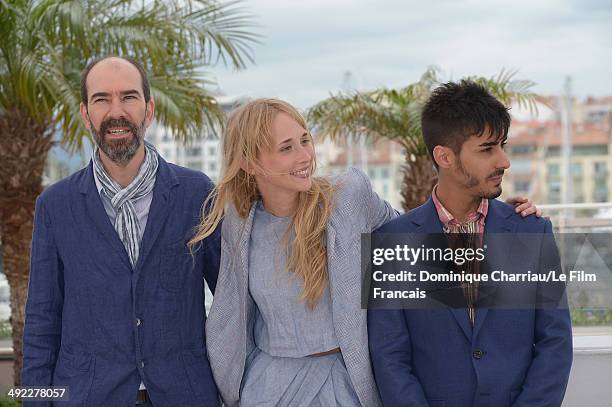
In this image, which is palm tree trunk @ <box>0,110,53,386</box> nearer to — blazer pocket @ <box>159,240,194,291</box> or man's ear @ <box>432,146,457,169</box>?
blazer pocket @ <box>159,240,194,291</box>

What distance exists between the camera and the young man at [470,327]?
2713 millimetres

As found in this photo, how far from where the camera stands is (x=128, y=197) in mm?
2986

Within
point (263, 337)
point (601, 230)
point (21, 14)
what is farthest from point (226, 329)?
point (21, 14)

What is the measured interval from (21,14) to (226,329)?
456cm

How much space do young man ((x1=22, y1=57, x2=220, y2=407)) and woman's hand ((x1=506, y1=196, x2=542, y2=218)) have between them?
45.3 inches

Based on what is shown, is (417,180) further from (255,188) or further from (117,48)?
(255,188)

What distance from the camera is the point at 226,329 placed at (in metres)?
2.98

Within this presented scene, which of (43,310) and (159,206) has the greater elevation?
(159,206)

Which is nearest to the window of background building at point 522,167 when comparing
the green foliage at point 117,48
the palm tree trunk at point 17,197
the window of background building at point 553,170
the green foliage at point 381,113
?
the window of background building at point 553,170

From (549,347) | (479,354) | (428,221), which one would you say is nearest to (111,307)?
(428,221)

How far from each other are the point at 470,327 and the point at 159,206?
118cm

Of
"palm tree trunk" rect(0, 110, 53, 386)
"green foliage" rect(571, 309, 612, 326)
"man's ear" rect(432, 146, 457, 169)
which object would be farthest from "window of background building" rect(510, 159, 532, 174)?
"man's ear" rect(432, 146, 457, 169)

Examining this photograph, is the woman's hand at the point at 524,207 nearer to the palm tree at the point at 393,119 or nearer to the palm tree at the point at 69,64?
the palm tree at the point at 69,64

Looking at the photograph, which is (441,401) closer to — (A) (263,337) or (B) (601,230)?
(A) (263,337)
